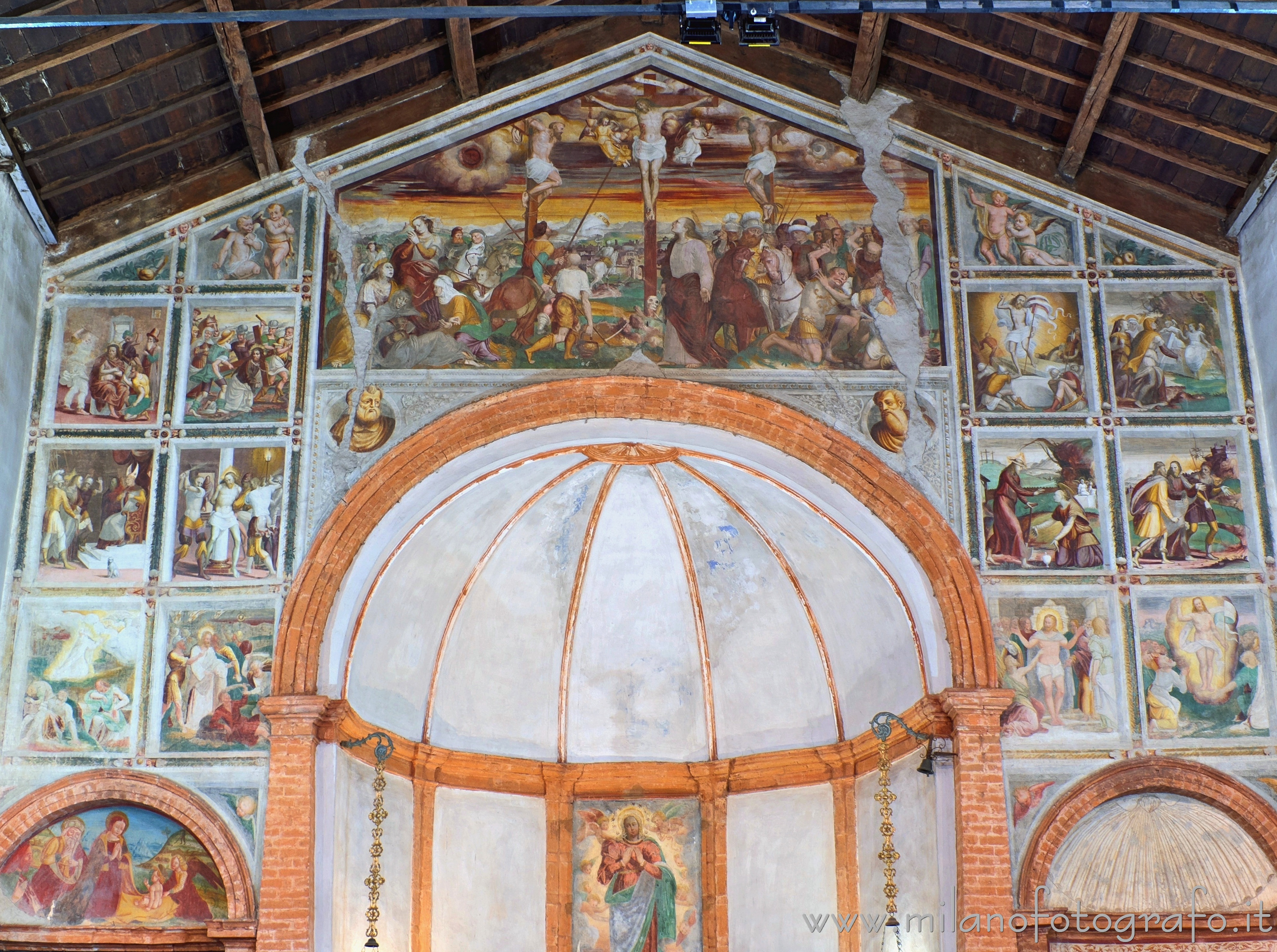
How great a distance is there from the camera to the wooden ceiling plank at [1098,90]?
14320 millimetres

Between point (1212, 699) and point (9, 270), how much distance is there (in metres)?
11.8

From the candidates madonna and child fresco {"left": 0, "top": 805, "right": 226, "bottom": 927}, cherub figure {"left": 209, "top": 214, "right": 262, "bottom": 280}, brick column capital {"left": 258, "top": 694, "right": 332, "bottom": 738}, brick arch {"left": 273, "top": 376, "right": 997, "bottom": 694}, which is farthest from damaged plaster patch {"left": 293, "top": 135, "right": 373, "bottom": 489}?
madonna and child fresco {"left": 0, "top": 805, "right": 226, "bottom": 927}

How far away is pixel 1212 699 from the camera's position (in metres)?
14.4

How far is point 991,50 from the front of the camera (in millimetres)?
15352

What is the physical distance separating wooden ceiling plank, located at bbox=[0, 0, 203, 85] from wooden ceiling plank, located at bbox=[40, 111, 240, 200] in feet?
4.46

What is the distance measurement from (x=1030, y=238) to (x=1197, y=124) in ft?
6.22

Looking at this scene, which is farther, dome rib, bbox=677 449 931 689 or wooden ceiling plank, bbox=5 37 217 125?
dome rib, bbox=677 449 931 689

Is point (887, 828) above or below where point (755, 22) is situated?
below

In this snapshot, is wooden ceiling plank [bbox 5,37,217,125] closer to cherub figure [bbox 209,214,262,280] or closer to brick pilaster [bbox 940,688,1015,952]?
cherub figure [bbox 209,214,262,280]

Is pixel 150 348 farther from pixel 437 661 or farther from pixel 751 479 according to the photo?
pixel 751 479

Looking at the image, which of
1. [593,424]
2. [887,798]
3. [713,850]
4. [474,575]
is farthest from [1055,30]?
[713,850]

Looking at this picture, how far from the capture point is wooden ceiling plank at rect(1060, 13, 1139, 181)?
14320 millimetres

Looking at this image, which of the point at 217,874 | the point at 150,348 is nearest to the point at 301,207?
the point at 150,348

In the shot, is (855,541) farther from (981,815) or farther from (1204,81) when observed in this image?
(1204,81)
